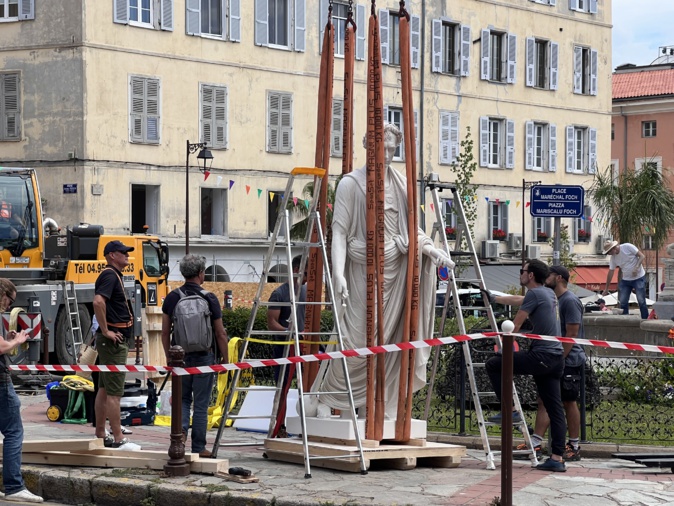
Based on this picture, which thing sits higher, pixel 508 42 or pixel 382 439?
pixel 508 42

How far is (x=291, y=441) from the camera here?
36.3ft

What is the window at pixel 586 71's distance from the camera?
173 feet

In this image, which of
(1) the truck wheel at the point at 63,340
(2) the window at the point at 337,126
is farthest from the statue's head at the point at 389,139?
(2) the window at the point at 337,126

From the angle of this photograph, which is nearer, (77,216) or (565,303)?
(565,303)

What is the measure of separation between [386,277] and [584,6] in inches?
1726

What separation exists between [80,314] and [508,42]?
95.6 feet

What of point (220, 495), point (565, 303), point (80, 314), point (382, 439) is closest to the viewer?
point (220, 495)

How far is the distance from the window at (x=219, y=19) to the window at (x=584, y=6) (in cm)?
1606

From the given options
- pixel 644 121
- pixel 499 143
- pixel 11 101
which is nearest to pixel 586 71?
pixel 499 143

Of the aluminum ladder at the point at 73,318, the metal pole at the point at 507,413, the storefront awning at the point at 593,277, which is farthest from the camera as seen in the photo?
the storefront awning at the point at 593,277

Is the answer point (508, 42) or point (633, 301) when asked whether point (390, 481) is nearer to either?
point (633, 301)

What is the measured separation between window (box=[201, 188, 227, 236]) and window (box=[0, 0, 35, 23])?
7.21m

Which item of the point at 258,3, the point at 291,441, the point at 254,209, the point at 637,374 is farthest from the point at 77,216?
the point at 291,441

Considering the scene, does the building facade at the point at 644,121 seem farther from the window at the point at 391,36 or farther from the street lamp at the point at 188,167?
the street lamp at the point at 188,167
